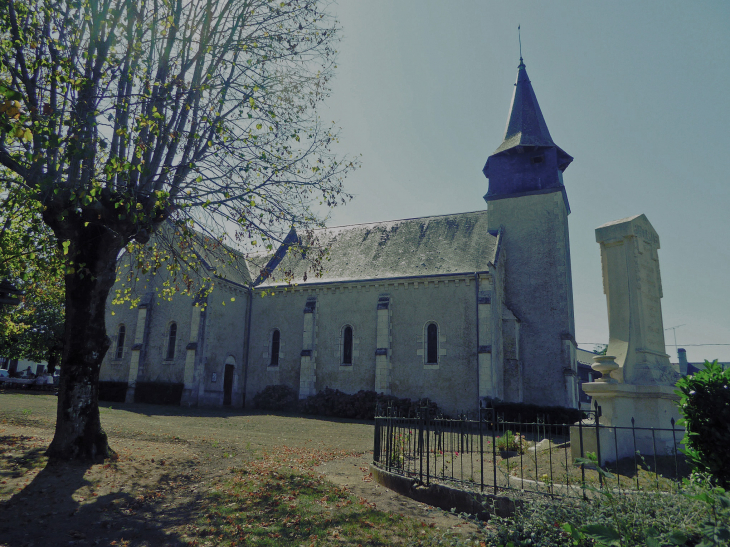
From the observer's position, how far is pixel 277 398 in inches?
980

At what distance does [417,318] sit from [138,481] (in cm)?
1718

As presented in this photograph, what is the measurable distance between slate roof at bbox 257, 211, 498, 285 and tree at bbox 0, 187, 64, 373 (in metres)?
10.9

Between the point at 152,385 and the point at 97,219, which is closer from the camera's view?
the point at 97,219

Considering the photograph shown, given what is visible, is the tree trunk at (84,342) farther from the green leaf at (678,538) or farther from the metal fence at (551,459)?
the green leaf at (678,538)

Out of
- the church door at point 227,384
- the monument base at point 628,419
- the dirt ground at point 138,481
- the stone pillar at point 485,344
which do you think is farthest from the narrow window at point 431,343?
the monument base at point 628,419

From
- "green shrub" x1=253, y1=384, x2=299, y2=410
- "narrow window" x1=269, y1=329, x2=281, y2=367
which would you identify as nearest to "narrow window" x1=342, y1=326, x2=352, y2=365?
"green shrub" x1=253, y1=384, x2=299, y2=410

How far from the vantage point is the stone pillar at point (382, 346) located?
22.9m

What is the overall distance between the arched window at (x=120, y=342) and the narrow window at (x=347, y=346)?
1228cm

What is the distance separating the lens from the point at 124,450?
9.54 metres

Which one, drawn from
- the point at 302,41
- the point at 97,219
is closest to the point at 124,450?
the point at 97,219

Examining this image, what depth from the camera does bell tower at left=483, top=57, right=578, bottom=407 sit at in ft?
75.0

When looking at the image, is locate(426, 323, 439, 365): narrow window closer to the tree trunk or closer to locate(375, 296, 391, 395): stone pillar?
locate(375, 296, 391, 395): stone pillar

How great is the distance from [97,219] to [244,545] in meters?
6.63

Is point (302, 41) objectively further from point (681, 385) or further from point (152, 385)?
point (152, 385)
